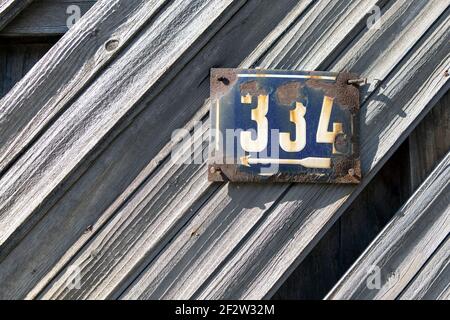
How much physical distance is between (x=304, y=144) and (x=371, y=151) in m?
0.19

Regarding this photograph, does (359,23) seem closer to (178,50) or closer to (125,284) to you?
(178,50)

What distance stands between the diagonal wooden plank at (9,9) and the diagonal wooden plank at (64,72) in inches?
6.4

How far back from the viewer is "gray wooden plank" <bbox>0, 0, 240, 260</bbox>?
4.48 feet

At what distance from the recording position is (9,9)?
1.42 meters

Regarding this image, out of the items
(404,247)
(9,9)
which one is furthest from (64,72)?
(404,247)

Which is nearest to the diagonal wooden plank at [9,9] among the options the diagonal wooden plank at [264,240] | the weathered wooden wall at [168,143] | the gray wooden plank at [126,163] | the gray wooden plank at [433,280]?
the weathered wooden wall at [168,143]

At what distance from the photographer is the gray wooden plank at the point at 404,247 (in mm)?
1385

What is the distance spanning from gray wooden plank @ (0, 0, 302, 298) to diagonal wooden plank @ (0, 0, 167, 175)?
0.17m

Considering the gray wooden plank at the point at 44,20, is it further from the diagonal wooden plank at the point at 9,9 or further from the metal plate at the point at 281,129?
the metal plate at the point at 281,129

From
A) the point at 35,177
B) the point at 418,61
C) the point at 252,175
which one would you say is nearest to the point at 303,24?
the point at 418,61

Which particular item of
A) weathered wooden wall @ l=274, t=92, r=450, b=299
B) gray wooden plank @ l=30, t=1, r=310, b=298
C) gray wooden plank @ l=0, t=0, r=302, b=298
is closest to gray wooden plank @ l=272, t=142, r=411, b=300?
weathered wooden wall @ l=274, t=92, r=450, b=299

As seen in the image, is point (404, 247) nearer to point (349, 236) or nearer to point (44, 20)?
point (349, 236)

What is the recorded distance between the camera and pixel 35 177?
4.51 ft

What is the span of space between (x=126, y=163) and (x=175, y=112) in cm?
19
